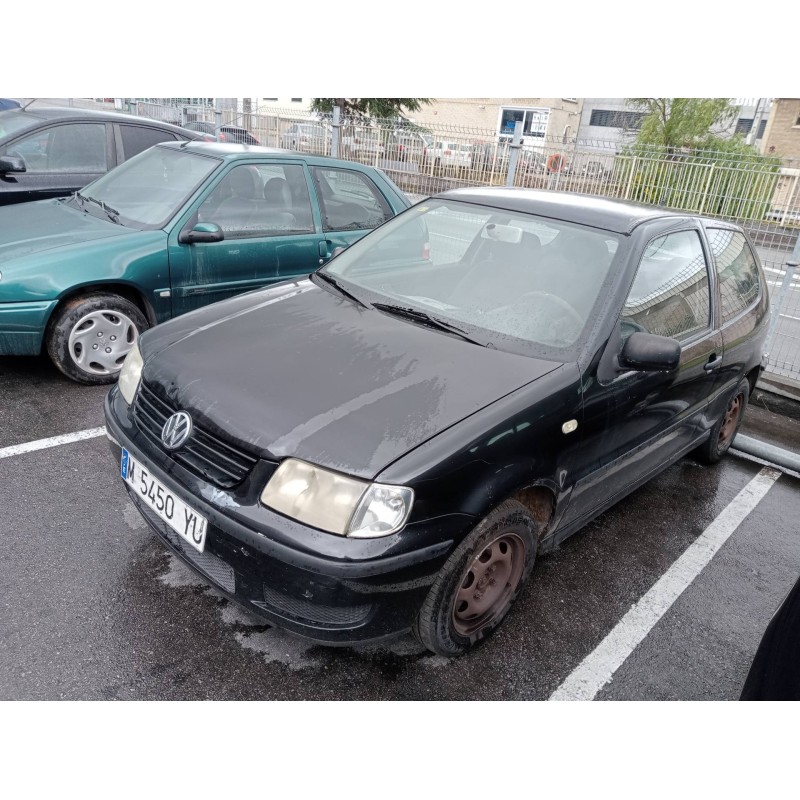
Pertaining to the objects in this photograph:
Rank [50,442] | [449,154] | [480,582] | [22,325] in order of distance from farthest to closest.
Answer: [449,154], [22,325], [50,442], [480,582]

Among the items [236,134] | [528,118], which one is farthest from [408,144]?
[528,118]

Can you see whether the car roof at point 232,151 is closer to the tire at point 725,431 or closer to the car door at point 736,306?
the car door at point 736,306

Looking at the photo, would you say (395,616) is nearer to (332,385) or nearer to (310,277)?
(332,385)

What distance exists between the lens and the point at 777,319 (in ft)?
18.9

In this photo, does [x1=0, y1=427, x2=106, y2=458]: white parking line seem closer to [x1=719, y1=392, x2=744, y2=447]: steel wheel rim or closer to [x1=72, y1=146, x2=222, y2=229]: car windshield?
[x1=72, y1=146, x2=222, y2=229]: car windshield

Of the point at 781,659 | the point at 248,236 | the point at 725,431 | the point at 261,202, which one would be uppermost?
the point at 261,202

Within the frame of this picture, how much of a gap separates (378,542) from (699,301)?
7.64 ft

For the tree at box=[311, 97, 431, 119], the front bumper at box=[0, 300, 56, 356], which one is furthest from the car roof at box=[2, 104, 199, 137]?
the tree at box=[311, 97, 431, 119]

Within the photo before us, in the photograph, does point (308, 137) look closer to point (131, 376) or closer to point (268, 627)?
point (131, 376)

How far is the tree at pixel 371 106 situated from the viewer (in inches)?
685

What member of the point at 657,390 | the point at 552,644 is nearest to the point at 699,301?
the point at 657,390

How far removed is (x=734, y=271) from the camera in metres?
3.86

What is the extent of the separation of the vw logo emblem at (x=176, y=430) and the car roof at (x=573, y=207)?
191 cm

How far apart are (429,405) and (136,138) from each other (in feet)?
17.4
